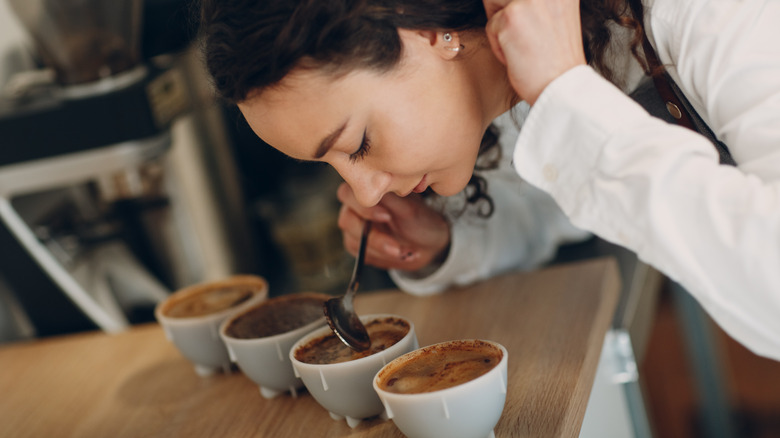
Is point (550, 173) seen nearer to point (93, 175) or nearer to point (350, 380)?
point (350, 380)

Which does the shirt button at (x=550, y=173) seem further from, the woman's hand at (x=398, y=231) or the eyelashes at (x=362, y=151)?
the woman's hand at (x=398, y=231)

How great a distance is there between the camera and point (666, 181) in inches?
26.1

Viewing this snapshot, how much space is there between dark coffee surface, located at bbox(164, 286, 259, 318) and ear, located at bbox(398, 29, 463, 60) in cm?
41

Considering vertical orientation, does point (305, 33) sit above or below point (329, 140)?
above

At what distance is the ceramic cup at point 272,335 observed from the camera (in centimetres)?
82

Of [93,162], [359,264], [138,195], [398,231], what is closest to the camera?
[359,264]

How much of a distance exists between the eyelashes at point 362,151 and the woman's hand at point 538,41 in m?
0.16

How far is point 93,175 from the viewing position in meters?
1.26

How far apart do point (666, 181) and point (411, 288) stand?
0.48 metres

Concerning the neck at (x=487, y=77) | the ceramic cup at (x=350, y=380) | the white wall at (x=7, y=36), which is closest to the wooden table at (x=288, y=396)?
the ceramic cup at (x=350, y=380)

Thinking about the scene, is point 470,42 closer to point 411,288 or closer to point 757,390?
point 411,288

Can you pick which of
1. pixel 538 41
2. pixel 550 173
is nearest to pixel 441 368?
pixel 550 173

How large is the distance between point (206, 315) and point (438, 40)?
442mm

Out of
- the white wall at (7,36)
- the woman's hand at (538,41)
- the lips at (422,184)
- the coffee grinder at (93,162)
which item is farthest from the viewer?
the white wall at (7,36)
